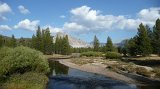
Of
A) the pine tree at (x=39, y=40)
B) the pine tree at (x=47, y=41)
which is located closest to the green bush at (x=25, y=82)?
the pine tree at (x=39, y=40)

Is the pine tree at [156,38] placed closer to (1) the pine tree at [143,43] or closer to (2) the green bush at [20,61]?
(1) the pine tree at [143,43]

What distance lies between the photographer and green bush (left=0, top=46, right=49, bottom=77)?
40.7 meters

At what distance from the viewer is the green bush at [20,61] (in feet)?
133

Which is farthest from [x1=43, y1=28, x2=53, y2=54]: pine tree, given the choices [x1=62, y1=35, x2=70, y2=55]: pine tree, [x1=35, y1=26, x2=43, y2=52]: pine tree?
[x1=62, y1=35, x2=70, y2=55]: pine tree

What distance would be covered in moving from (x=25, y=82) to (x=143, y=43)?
3296 inches

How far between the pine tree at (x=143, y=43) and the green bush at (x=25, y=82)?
7879 cm

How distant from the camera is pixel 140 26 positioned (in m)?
119

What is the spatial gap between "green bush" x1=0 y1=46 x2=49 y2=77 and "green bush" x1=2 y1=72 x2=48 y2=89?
193 cm

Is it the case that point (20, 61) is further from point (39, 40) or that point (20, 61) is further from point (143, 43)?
point (39, 40)

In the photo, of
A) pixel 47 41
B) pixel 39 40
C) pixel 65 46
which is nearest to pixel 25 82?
pixel 39 40

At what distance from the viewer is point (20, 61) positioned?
4247 centimetres

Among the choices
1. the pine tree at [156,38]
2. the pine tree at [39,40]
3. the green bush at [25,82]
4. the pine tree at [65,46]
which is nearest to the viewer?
the green bush at [25,82]

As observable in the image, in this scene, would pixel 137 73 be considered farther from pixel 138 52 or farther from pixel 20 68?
pixel 138 52

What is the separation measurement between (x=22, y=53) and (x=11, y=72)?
3607mm
